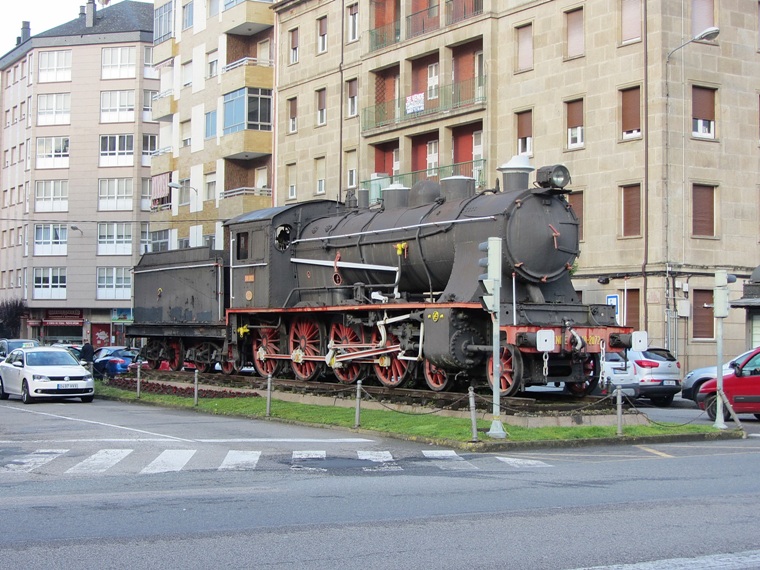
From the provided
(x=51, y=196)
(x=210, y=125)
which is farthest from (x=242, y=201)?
(x=51, y=196)

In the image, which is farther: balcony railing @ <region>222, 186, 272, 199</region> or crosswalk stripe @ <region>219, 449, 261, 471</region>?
balcony railing @ <region>222, 186, 272, 199</region>

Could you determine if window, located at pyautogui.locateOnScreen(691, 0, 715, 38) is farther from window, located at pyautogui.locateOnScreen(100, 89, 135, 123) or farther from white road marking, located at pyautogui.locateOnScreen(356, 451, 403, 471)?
window, located at pyautogui.locateOnScreen(100, 89, 135, 123)

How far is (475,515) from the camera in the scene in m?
9.26

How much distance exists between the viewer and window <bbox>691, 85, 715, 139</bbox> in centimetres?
3069

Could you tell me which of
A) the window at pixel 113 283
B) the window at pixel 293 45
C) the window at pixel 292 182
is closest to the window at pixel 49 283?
the window at pixel 113 283

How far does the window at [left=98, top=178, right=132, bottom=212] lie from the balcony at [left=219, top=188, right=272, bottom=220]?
25.5 metres

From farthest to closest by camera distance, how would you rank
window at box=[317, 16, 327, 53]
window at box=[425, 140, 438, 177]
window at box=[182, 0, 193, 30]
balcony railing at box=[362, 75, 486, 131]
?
window at box=[182, 0, 193, 30]
window at box=[317, 16, 327, 53]
window at box=[425, 140, 438, 177]
balcony railing at box=[362, 75, 486, 131]

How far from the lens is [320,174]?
43625 mm

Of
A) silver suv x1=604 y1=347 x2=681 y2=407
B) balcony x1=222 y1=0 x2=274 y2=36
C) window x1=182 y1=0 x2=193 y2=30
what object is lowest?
silver suv x1=604 y1=347 x2=681 y2=407

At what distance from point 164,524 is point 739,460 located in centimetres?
822

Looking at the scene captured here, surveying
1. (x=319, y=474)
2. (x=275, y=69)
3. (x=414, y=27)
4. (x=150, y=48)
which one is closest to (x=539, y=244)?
(x=319, y=474)

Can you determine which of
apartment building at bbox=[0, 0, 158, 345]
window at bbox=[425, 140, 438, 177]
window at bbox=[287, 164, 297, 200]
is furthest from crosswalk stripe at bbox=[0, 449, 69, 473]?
apartment building at bbox=[0, 0, 158, 345]

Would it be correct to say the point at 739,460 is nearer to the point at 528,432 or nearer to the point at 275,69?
the point at 528,432

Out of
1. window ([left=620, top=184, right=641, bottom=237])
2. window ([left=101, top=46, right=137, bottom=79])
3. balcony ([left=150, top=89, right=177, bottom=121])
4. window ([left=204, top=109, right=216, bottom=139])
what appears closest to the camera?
window ([left=620, top=184, right=641, bottom=237])
